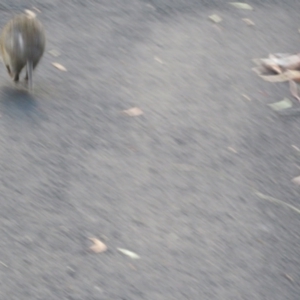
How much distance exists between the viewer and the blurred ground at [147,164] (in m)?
4.54

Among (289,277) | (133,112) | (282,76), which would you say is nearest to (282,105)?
(282,76)

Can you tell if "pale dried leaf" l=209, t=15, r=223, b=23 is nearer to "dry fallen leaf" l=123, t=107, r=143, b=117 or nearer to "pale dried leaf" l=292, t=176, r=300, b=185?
"dry fallen leaf" l=123, t=107, r=143, b=117

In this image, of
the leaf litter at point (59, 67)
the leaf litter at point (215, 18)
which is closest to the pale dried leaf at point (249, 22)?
the leaf litter at point (215, 18)

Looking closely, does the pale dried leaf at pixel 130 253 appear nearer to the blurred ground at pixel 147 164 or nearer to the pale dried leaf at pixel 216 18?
the blurred ground at pixel 147 164

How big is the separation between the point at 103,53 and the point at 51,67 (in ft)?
1.83

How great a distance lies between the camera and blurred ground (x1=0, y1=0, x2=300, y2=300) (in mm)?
4539

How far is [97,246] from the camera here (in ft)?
15.2

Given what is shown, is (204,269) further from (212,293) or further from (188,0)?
(188,0)

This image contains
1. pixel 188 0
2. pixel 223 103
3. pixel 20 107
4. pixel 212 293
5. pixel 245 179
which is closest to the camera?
pixel 212 293

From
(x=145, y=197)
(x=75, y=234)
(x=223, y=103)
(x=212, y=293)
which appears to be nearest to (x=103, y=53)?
(x=223, y=103)

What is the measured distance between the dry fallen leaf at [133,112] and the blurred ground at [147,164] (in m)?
0.05

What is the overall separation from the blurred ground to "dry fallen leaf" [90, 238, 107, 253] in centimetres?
4

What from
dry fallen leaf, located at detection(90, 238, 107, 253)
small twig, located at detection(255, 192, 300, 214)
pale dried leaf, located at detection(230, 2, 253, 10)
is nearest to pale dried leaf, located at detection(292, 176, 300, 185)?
small twig, located at detection(255, 192, 300, 214)

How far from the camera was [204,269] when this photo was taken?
464 centimetres
